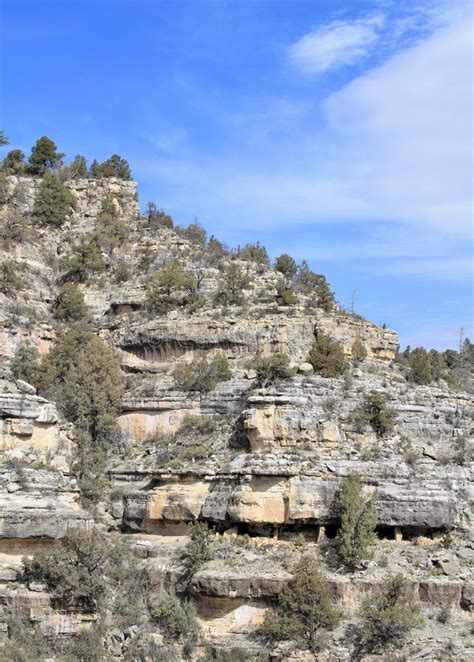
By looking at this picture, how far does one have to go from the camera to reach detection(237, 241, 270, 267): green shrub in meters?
61.8

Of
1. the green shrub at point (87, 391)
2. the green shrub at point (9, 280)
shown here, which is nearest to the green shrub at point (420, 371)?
the green shrub at point (87, 391)

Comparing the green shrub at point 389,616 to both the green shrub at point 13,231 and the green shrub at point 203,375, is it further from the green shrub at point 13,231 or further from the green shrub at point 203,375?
the green shrub at point 13,231

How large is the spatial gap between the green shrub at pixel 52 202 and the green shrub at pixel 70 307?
8142 millimetres

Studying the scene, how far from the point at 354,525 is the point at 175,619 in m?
7.34

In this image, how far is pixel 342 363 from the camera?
48656 mm

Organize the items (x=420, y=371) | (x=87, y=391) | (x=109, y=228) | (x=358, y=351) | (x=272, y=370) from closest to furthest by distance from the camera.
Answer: (x=272, y=370) → (x=87, y=391) → (x=358, y=351) → (x=420, y=371) → (x=109, y=228)

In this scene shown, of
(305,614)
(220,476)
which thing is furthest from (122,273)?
(305,614)

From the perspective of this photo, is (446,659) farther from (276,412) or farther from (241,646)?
(276,412)

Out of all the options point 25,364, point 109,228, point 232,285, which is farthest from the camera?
point 109,228

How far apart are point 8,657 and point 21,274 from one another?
28267 mm

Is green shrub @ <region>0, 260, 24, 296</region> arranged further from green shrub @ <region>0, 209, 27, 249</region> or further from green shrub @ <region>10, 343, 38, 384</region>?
green shrub @ <region>10, 343, 38, 384</region>

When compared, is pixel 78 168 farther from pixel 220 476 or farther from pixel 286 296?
pixel 220 476

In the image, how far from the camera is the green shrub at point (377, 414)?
4331cm

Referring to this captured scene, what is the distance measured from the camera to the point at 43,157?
70.0 meters
